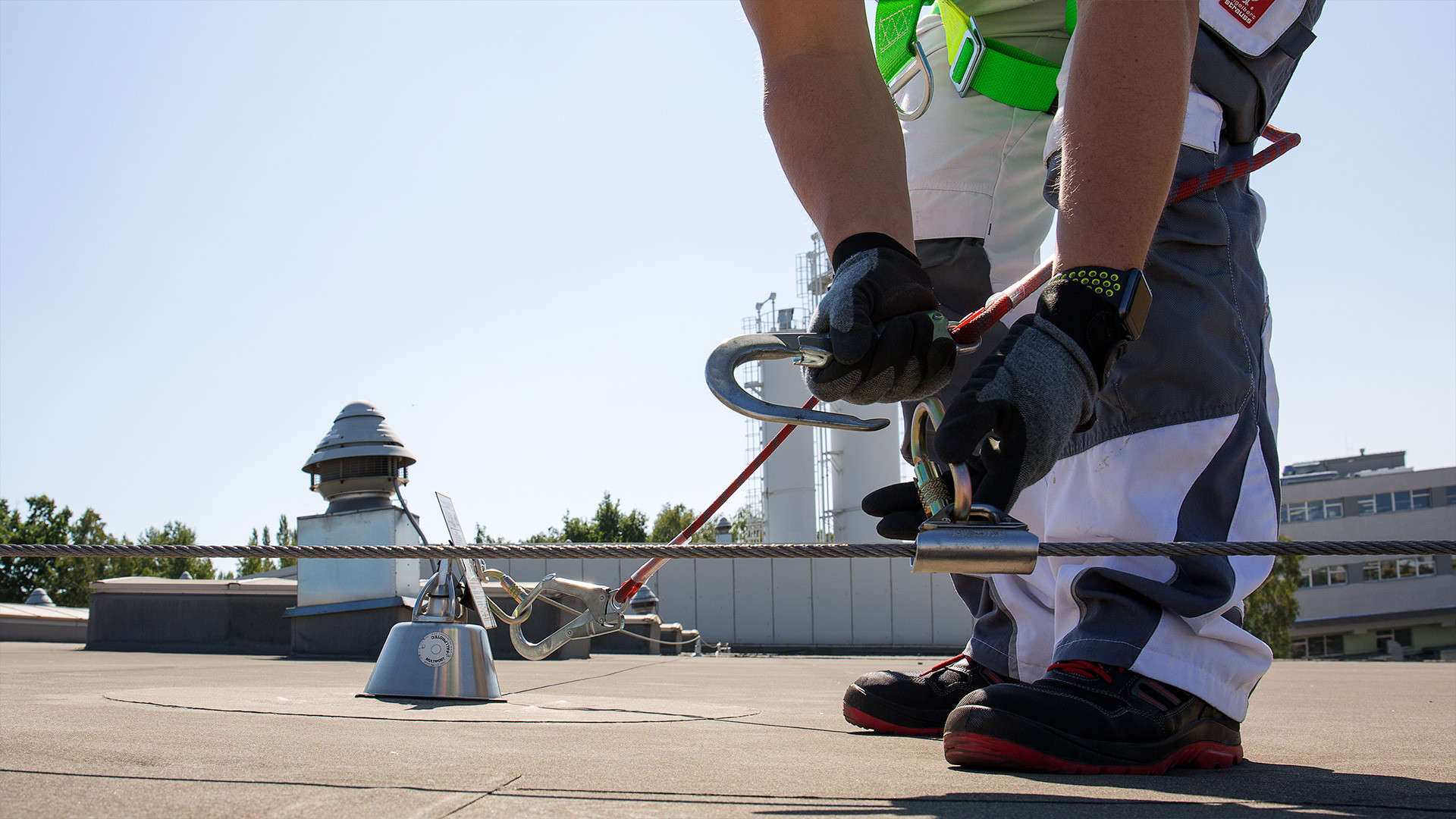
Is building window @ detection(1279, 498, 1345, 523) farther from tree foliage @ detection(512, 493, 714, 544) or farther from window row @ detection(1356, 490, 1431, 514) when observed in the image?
tree foliage @ detection(512, 493, 714, 544)

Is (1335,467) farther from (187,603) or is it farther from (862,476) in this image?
(187,603)

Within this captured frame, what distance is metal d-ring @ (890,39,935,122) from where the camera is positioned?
2082 mm

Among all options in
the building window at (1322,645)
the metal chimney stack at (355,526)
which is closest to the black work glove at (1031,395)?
the metal chimney stack at (355,526)

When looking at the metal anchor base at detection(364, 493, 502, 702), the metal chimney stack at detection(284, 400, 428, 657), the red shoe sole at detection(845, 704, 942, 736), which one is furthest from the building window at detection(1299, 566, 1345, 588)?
the red shoe sole at detection(845, 704, 942, 736)

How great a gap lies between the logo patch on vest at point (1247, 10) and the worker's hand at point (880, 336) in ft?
2.78

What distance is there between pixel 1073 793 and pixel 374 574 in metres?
5.98

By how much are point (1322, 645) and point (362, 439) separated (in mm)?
43267

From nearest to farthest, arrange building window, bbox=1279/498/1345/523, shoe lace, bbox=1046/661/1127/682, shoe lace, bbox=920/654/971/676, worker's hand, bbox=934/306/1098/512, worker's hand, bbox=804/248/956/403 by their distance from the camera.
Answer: worker's hand, bbox=934/306/1098/512 → worker's hand, bbox=804/248/956/403 → shoe lace, bbox=1046/661/1127/682 → shoe lace, bbox=920/654/971/676 → building window, bbox=1279/498/1345/523

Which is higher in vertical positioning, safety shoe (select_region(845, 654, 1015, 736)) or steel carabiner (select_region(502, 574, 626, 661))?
steel carabiner (select_region(502, 574, 626, 661))

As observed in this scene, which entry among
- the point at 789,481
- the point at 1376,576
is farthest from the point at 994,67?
the point at 1376,576

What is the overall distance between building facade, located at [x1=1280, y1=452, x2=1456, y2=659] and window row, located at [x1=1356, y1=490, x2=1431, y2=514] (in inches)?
1.1

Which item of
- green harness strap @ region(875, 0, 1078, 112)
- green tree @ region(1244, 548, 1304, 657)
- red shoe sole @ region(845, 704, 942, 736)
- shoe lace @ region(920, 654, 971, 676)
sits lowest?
green tree @ region(1244, 548, 1304, 657)

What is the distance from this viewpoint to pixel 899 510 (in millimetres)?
1225

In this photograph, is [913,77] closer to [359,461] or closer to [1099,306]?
[1099,306]
